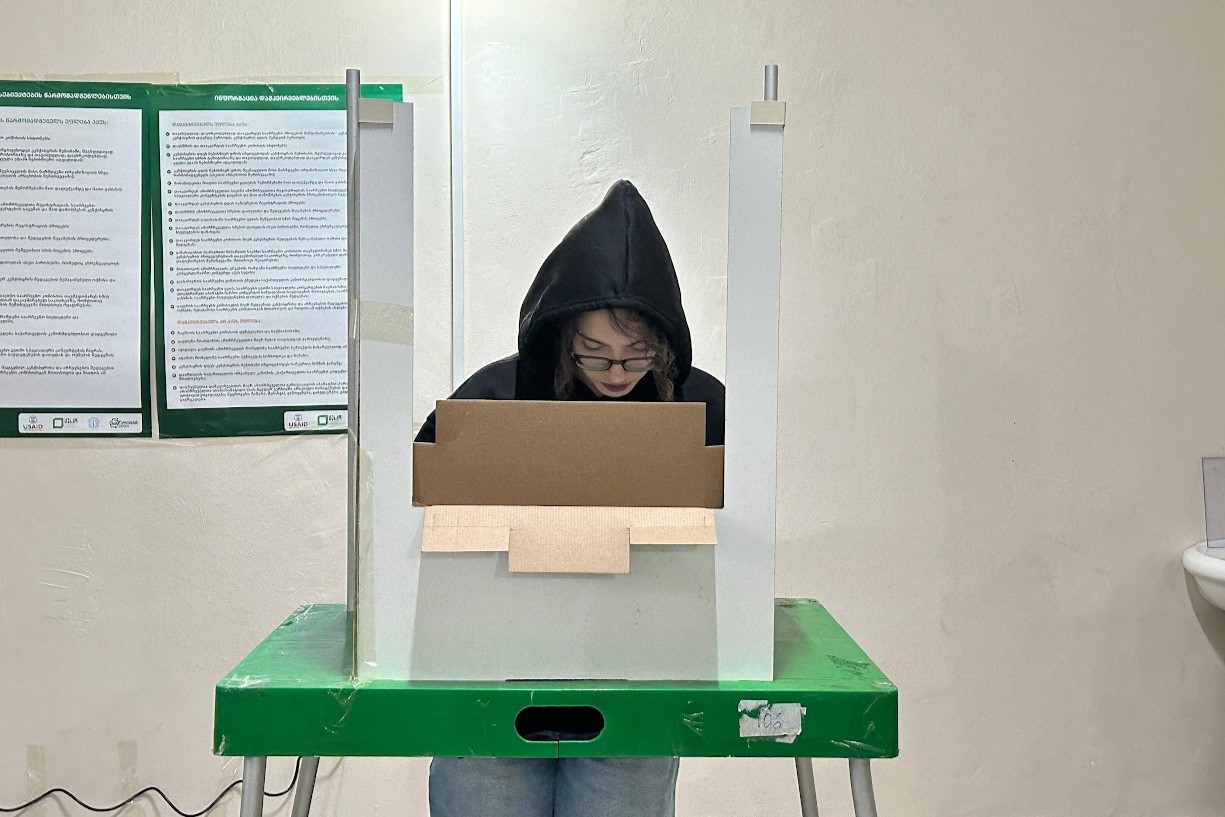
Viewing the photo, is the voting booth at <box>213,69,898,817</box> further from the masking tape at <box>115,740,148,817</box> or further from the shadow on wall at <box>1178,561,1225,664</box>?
the shadow on wall at <box>1178,561,1225,664</box>

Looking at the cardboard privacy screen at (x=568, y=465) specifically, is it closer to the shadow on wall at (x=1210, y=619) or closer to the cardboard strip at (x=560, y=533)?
the cardboard strip at (x=560, y=533)

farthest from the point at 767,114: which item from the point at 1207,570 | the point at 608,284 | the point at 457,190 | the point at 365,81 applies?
the point at 1207,570

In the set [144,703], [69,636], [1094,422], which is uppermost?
[1094,422]

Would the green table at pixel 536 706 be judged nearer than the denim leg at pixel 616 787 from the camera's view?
Yes

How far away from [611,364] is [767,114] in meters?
0.25

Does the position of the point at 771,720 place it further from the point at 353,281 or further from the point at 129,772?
the point at 129,772

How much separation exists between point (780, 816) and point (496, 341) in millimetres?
946

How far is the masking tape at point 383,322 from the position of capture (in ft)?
2.78

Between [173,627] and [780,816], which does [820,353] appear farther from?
[173,627]

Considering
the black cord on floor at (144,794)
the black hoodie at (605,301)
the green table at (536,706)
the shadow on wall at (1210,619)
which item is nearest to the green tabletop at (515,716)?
the green table at (536,706)

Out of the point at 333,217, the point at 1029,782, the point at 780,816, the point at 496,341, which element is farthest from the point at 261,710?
the point at 1029,782

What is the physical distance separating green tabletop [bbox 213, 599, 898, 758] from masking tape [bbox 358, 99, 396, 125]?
17.4 inches

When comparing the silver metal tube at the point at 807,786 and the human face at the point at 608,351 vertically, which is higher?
the human face at the point at 608,351

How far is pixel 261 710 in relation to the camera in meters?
0.82
